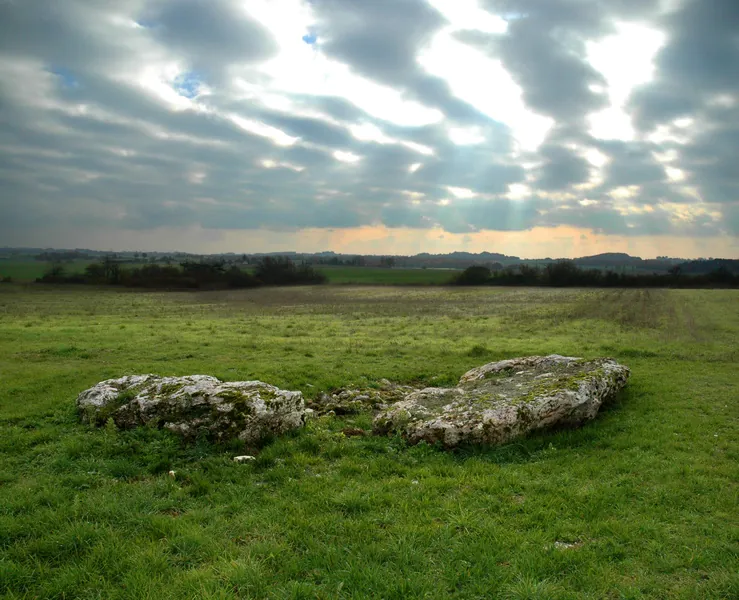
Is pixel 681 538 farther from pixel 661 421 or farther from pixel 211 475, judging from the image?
pixel 211 475

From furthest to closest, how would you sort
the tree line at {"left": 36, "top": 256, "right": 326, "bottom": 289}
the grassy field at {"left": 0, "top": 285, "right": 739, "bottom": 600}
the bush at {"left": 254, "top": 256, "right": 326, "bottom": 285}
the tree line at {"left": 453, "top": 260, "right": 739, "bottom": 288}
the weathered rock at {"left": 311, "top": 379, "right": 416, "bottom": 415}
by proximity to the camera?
the tree line at {"left": 453, "top": 260, "right": 739, "bottom": 288}
the bush at {"left": 254, "top": 256, "right": 326, "bottom": 285}
the tree line at {"left": 36, "top": 256, "right": 326, "bottom": 289}
the weathered rock at {"left": 311, "top": 379, "right": 416, "bottom": 415}
the grassy field at {"left": 0, "top": 285, "right": 739, "bottom": 600}

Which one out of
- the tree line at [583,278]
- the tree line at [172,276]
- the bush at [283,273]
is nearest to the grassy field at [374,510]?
the tree line at [172,276]

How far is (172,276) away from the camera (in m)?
92.2

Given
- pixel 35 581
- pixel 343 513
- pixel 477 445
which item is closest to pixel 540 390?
pixel 477 445

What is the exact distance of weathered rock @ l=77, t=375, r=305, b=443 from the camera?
31.7ft

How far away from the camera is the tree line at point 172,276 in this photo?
85250 millimetres

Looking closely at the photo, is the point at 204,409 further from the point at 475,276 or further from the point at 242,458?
the point at 475,276

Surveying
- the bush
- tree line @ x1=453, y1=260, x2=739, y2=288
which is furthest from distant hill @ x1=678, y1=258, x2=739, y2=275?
the bush

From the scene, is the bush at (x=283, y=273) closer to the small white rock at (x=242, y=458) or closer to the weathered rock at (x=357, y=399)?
the weathered rock at (x=357, y=399)

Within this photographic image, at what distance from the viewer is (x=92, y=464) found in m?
8.45

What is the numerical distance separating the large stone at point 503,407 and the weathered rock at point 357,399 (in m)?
1.82

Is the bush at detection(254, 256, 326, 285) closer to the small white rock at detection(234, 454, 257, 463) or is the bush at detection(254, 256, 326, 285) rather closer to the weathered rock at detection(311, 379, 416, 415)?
the weathered rock at detection(311, 379, 416, 415)

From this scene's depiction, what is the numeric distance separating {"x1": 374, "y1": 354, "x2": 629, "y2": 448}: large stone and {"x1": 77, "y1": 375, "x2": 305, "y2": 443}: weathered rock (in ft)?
7.99

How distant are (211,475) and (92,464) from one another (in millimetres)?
2513
